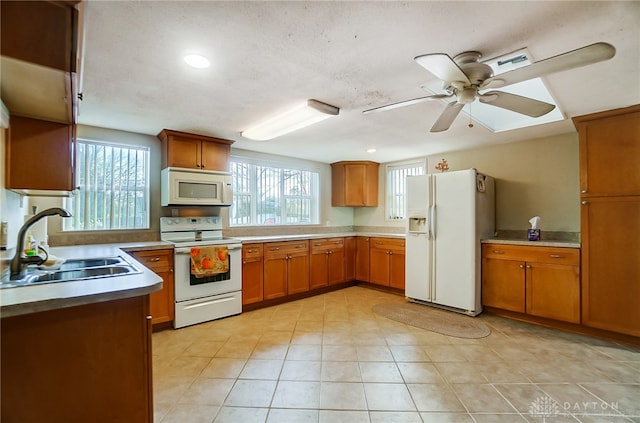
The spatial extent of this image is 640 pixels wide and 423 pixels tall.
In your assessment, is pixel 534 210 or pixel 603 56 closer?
pixel 603 56

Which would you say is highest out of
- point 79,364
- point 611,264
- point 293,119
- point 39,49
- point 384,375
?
point 293,119

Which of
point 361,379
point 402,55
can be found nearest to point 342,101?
point 402,55

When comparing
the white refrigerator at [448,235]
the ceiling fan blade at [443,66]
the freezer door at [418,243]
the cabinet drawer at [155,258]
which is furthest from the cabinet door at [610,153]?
the cabinet drawer at [155,258]

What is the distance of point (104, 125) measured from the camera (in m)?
3.22

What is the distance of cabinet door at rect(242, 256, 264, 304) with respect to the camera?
3709mm

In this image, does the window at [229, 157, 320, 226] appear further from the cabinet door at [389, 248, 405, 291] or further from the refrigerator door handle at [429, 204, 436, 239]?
the refrigerator door handle at [429, 204, 436, 239]

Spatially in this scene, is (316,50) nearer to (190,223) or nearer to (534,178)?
(190,223)

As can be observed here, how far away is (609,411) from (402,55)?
8.18 ft

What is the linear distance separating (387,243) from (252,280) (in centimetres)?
213

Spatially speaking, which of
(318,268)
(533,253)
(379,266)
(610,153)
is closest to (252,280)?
(318,268)

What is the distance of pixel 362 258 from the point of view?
16.4 ft

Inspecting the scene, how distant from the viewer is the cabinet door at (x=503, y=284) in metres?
3.36

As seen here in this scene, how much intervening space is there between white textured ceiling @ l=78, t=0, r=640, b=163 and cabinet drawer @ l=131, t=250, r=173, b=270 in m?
1.35

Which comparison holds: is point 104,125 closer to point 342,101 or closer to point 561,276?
point 342,101
